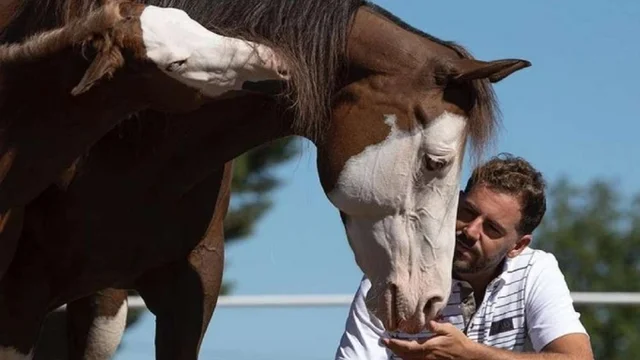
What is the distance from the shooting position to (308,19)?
347cm

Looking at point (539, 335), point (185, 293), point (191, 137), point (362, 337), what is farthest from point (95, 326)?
point (539, 335)

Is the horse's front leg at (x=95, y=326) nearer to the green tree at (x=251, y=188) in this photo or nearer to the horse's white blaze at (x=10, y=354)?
the horse's white blaze at (x=10, y=354)

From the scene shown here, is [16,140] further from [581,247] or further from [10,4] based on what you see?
[581,247]

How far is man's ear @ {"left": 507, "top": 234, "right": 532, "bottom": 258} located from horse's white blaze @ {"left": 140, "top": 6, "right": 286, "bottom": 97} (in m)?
0.73

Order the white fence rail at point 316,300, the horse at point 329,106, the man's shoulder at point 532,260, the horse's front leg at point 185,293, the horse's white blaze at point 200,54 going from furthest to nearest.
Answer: the white fence rail at point 316,300, the horse's front leg at point 185,293, the man's shoulder at point 532,260, the horse at point 329,106, the horse's white blaze at point 200,54

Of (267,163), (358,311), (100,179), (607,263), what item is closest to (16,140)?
(100,179)

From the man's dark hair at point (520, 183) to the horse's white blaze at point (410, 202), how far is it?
135 mm

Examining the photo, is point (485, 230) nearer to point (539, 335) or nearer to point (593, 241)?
point (539, 335)

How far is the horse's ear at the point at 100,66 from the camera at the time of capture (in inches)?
126

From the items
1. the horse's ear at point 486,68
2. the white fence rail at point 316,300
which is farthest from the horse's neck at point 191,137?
the white fence rail at point 316,300

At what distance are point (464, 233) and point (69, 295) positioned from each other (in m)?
1.19

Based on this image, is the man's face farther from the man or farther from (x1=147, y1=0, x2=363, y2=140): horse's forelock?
(x1=147, y1=0, x2=363, y2=140): horse's forelock

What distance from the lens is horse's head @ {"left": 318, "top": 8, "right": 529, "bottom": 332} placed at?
343 cm

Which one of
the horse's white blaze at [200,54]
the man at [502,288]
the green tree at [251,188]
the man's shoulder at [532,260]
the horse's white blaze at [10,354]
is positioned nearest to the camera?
the horse's white blaze at [200,54]
